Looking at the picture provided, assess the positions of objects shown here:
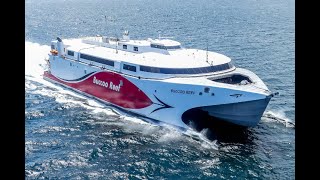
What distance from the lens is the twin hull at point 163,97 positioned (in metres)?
33.2

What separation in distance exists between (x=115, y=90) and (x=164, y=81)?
8065 millimetres

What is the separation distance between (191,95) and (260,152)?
8.60 meters

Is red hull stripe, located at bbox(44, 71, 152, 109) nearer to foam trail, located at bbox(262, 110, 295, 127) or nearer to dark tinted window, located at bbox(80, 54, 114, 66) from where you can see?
dark tinted window, located at bbox(80, 54, 114, 66)

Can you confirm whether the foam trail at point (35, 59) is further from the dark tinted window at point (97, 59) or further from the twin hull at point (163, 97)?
the dark tinted window at point (97, 59)

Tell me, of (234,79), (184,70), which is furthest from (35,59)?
(234,79)

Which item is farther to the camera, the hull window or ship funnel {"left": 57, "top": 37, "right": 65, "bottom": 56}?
ship funnel {"left": 57, "top": 37, "right": 65, "bottom": 56}

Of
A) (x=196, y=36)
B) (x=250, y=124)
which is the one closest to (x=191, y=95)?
(x=250, y=124)

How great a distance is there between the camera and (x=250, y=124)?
33.9 metres

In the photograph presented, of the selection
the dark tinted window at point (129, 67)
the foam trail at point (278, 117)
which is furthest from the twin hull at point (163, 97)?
the foam trail at point (278, 117)

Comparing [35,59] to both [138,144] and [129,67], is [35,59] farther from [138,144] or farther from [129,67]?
[138,144]

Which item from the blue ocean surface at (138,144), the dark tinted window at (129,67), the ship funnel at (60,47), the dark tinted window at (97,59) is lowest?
the blue ocean surface at (138,144)

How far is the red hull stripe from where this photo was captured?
129 feet

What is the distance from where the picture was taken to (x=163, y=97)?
1453 inches

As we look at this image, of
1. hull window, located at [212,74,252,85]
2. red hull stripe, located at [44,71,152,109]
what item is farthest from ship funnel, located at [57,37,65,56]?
hull window, located at [212,74,252,85]
